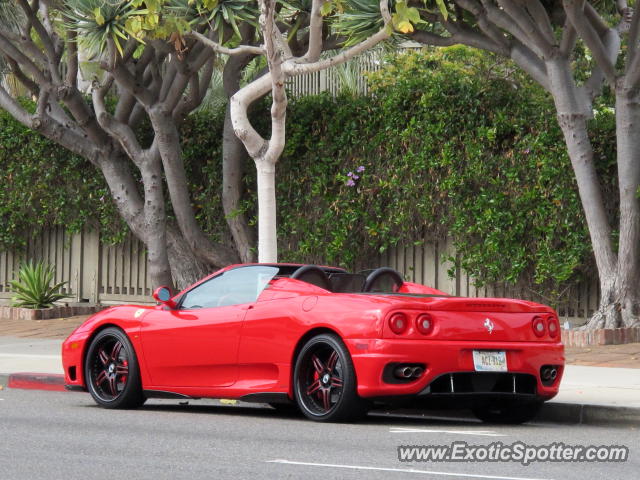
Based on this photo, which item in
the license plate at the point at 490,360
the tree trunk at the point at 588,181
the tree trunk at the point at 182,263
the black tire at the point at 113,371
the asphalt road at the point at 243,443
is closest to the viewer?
the asphalt road at the point at 243,443

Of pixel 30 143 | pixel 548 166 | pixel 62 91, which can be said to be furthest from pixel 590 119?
pixel 30 143

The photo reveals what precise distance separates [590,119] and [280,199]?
5.16 metres

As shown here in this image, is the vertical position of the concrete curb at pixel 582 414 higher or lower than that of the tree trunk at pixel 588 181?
lower

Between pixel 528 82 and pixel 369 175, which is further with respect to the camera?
pixel 528 82

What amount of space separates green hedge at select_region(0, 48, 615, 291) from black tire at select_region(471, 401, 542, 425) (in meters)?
5.93

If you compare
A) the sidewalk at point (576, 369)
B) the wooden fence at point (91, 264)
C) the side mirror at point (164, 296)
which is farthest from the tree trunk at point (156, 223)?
the side mirror at point (164, 296)

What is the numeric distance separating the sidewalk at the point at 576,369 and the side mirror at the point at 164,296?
9.36ft

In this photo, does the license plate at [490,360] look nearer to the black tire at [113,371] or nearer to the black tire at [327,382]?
the black tire at [327,382]

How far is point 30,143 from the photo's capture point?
20.9 metres

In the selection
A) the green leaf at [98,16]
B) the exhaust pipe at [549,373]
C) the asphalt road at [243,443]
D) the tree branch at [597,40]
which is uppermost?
the green leaf at [98,16]

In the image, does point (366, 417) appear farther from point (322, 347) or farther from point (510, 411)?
point (510, 411)

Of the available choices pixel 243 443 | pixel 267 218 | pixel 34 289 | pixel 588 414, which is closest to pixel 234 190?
pixel 34 289

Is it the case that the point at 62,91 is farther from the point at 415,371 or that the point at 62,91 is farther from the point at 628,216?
the point at 415,371

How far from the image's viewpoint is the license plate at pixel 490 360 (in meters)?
8.92
